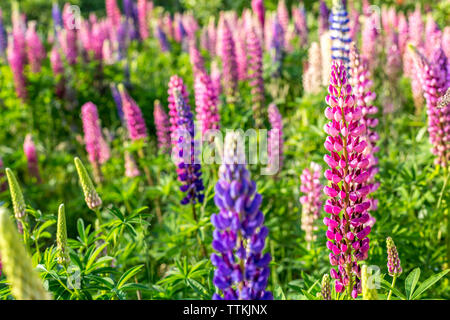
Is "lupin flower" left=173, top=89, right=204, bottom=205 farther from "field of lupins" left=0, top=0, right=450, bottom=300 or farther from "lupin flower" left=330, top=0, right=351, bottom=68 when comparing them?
"lupin flower" left=330, top=0, right=351, bottom=68

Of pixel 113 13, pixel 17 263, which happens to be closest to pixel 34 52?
pixel 113 13

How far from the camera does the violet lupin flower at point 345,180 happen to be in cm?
190

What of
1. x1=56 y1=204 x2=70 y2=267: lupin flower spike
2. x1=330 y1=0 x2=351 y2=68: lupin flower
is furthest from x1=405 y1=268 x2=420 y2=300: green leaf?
x1=330 y1=0 x2=351 y2=68: lupin flower

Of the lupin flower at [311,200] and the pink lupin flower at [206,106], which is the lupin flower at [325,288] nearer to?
the lupin flower at [311,200]

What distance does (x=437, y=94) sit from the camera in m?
2.98

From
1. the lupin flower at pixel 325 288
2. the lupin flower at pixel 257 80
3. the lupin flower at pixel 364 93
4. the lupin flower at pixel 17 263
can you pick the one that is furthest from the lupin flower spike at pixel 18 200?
the lupin flower at pixel 257 80

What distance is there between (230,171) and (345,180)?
0.78m

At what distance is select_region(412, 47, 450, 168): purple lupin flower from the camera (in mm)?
2975

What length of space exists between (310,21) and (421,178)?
8.14 metres

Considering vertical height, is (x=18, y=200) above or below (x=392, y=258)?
above

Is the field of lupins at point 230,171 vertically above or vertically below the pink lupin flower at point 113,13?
below

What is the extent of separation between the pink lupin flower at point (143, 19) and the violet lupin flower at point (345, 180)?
362 inches

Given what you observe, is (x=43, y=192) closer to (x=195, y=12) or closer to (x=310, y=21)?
(x=310, y=21)

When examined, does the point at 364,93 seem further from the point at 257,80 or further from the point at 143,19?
the point at 143,19
